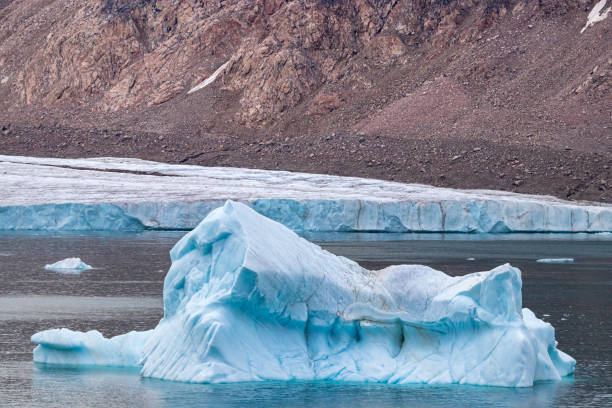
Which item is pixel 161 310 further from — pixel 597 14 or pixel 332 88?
pixel 597 14

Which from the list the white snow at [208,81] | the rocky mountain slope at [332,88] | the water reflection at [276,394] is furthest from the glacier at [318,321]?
the white snow at [208,81]

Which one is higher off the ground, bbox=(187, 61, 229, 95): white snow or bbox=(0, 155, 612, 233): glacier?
bbox=(187, 61, 229, 95): white snow

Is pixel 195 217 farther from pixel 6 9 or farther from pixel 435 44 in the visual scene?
pixel 6 9

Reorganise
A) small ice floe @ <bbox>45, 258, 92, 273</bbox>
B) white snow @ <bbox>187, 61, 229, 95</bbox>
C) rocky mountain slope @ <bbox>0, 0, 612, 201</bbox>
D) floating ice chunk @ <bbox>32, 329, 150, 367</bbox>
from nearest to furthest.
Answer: floating ice chunk @ <bbox>32, 329, 150, 367</bbox>, small ice floe @ <bbox>45, 258, 92, 273</bbox>, rocky mountain slope @ <bbox>0, 0, 612, 201</bbox>, white snow @ <bbox>187, 61, 229, 95</bbox>

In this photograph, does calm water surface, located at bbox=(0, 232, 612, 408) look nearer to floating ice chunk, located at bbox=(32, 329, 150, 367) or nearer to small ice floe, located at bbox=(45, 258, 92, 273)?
floating ice chunk, located at bbox=(32, 329, 150, 367)

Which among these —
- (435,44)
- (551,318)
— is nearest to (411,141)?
(435,44)

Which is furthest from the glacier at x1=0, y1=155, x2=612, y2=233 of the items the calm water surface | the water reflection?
the water reflection
